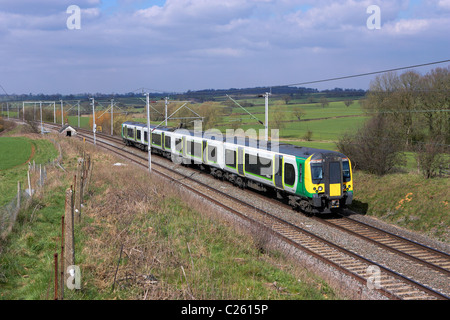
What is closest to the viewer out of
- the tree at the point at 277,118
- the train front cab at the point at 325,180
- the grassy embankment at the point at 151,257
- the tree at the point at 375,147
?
the grassy embankment at the point at 151,257

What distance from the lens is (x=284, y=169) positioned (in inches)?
701

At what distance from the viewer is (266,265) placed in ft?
33.5

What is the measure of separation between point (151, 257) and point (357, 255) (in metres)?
6.30

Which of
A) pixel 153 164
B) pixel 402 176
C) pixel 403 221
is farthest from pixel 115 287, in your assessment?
pixel 153 164

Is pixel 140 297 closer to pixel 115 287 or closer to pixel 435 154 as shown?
pixel 115 287

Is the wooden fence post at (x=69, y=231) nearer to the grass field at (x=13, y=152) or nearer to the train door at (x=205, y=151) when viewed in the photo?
the train door at (x=205, y=151)

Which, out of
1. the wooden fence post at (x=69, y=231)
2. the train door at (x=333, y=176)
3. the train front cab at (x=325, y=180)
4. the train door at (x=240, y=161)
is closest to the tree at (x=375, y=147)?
the train door at (x=240, y=161)

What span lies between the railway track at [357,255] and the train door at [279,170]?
1416 millimetres

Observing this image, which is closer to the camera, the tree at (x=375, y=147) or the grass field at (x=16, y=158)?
the tree at (x=375, y=147)

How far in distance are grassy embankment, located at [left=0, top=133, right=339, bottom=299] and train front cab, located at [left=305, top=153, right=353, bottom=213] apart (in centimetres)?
408

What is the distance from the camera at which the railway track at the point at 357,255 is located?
10342mm

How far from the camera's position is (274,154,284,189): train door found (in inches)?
709

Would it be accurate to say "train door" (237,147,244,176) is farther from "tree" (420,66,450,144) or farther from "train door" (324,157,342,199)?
"tree" (420,66,450,144)
